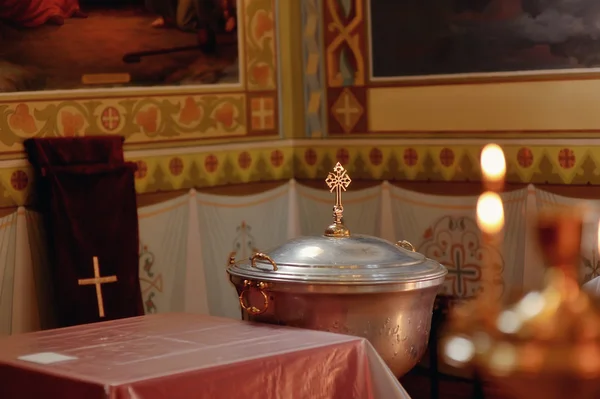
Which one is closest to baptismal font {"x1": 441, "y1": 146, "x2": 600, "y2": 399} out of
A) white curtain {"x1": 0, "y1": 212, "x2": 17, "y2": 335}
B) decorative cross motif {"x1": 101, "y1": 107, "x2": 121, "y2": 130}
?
white curtain {"x1": 0, "y1": 212, "x2": 17, "y2": 335}

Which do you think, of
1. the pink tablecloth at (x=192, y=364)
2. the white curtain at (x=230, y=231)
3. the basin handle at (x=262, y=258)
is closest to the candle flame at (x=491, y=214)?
the pink tablecloth at (x=192, y=364)

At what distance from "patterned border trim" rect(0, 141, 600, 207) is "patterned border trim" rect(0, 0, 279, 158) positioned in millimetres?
144

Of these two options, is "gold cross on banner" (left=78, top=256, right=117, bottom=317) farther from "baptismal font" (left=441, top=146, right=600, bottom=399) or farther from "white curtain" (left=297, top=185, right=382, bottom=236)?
"baptismal font" (left=441, top=146, right=600, bottom=399)

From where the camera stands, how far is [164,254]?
641 cm

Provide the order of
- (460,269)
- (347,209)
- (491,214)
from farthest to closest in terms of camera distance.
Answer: (347,209) → (460,269) → (491,214)

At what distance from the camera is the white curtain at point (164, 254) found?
20.7ft

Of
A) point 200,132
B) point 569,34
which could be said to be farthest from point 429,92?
point 200,132

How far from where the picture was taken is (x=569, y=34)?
5758 mm

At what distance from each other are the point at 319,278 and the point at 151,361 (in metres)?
0.96

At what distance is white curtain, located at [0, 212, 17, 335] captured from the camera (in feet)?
18.6

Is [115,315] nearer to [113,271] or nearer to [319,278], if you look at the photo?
[113,271]

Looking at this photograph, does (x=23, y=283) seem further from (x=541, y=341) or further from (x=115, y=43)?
(x=541, y=341)

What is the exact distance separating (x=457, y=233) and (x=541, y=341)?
499 centimetres

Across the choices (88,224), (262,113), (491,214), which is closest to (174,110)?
(262,113)
